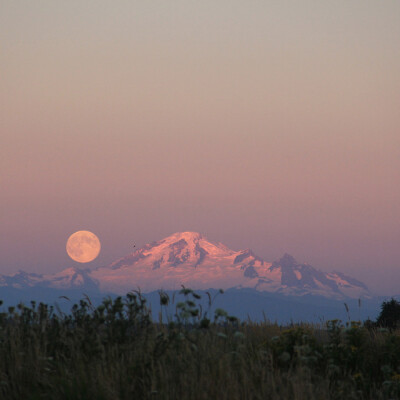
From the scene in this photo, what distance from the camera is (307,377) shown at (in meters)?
8.66

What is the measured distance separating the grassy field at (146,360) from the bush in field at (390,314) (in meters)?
6.77

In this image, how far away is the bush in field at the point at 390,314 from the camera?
A: 17.9 meters

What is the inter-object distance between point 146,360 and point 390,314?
1224cm

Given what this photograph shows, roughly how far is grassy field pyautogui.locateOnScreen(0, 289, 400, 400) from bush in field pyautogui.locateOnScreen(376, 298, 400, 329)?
677 centimetres

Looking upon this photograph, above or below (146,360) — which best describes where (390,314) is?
below

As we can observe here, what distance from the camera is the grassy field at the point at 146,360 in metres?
7.62

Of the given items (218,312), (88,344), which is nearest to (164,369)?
(218,312)

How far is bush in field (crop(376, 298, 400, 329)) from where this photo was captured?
1791 cm

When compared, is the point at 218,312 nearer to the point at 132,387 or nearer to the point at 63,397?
the point at 132,387

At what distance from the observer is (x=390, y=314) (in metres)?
18.7

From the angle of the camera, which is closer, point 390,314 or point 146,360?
point 146,360

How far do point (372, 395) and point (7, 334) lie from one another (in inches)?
220

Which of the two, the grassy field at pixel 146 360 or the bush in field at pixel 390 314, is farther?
the bush in field at pixel 390 314

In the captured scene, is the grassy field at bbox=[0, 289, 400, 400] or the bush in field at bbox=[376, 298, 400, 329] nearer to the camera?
the grassy field at bbox=[0, 289, 400, 400]
